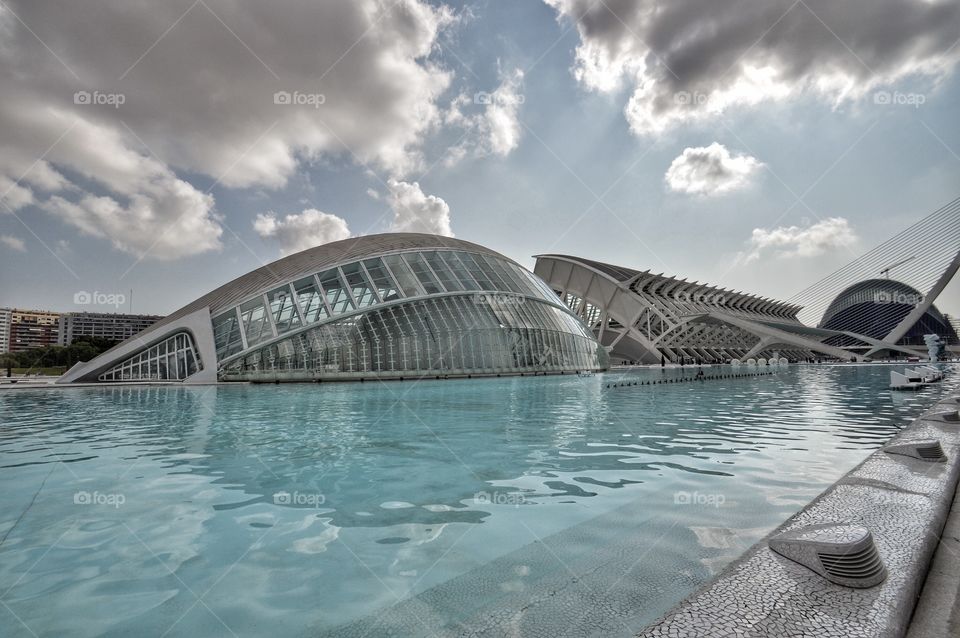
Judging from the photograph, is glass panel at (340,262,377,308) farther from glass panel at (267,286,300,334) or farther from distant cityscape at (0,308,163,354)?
distant cityscape at (0,308,163,354)

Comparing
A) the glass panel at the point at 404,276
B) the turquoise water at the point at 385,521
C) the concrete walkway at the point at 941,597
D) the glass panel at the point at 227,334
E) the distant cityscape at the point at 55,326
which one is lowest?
the turquoise water at the point at 385,521

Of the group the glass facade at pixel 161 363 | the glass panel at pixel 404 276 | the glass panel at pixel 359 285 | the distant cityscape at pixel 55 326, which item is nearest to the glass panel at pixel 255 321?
the glass facade at pixel 161 363

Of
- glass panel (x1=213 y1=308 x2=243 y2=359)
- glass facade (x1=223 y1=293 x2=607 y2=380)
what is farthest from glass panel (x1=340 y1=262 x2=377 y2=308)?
glass panel (x1=213 y1=308 x2=243 y2=359)

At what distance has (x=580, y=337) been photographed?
4484 cm

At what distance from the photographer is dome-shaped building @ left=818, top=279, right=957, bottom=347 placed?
401 ft

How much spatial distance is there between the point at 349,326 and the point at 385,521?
88.7 ft

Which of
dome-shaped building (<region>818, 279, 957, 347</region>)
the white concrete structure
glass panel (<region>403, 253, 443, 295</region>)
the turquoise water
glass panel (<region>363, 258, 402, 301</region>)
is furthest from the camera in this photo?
dome-shaped building (<region>818, 279, 957, 347</region>)

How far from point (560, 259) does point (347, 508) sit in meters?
84.7

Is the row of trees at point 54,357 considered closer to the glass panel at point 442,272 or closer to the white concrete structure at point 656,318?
the glass panel at point 442,272

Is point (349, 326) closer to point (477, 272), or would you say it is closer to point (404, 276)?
point (404, 276)

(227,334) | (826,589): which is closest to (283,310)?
(227,334)

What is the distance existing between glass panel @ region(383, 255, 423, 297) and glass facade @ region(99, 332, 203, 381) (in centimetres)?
1318

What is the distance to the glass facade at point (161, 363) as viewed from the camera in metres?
29.7

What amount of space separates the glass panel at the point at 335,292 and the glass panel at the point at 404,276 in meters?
3.59
